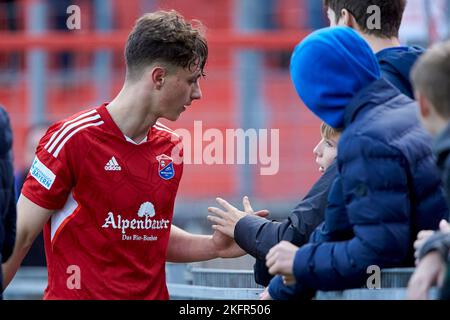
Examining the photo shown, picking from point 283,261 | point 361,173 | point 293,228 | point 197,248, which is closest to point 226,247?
point 197,248

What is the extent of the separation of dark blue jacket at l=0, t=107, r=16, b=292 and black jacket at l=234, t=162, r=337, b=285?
0.95 meters

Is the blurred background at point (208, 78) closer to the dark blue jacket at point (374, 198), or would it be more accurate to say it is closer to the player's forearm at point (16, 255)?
the player's forearm at point (16, 255)

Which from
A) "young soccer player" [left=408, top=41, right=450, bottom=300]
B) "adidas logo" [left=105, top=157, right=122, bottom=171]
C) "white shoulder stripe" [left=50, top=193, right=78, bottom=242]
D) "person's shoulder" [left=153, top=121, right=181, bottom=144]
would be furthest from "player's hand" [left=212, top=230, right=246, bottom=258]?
"young soccer player" [left=408, top=41, right=450, bottom=300]

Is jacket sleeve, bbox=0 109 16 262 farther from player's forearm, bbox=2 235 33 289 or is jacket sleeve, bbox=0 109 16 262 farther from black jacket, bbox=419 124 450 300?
black jacket, bbox=419 124 450 300

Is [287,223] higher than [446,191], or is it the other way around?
[446,191]

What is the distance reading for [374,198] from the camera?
3.26m

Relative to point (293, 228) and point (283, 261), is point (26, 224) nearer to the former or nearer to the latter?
point (293, 228)

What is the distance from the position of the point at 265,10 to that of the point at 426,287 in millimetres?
6641

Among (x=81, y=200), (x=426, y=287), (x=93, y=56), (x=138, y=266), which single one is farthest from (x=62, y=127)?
(x=93, y=56)

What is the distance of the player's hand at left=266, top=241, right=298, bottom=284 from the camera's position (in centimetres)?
346

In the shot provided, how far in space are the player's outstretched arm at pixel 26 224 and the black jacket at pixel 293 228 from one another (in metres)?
0.79

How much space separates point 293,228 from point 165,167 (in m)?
0.73

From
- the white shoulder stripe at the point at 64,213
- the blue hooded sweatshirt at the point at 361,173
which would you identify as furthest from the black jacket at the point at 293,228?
the white shoulder stripe at the point at 64,213

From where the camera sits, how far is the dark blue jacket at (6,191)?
348 cm
